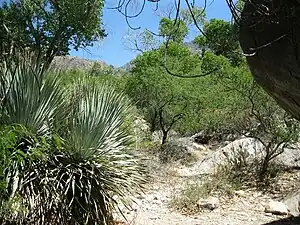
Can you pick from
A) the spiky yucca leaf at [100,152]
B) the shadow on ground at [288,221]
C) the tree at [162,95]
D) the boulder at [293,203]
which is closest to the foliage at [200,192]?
the boulder at [293,203]

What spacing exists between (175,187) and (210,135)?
6478 millimetres

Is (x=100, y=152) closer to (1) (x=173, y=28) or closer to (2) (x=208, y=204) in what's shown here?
(2) (x=208, y=204)

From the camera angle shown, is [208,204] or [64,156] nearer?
[64,156]

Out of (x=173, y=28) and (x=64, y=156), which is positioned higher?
(x=173, y=28)

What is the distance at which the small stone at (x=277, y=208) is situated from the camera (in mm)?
8695

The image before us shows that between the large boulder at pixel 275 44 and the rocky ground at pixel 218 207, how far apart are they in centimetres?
559

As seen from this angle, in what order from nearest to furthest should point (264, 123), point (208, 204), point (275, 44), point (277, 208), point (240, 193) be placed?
point (275, 44) → point (277, 208) → point (208, 204) → point (240, 193) → point (264, 123)

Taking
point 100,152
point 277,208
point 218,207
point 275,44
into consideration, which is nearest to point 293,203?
point 277,208

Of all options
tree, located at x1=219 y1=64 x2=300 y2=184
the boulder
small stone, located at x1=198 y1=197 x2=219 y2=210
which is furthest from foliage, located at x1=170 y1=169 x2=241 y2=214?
the boulder

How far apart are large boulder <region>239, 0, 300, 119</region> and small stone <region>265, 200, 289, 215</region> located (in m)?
6.30

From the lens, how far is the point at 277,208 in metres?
8.80

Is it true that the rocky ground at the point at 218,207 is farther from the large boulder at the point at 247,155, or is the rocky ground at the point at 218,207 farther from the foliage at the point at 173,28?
the foliage at the point at 173,28

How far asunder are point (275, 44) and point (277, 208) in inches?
269

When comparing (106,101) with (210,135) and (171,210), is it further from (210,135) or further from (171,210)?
(210,135)
